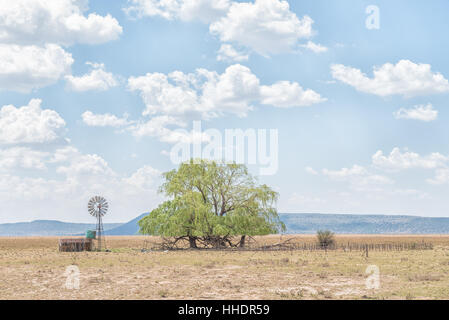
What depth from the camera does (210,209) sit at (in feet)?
177

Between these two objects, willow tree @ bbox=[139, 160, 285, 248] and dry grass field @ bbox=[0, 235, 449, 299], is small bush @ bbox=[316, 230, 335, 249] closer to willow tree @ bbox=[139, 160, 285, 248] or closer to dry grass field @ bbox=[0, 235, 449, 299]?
willow tree @ bbox=[139, 160, 285, 248]

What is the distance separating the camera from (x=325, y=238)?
58.5 meters

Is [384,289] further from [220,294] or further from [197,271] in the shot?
[197,271]

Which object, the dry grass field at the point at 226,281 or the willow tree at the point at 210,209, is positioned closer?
the dry grass field at the point at 226,281

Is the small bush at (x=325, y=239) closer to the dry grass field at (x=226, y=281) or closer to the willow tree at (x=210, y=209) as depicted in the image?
the willow tree at (x=210, y=209)

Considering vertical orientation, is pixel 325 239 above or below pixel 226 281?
below

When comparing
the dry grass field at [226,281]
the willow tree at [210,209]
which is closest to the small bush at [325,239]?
the willow tree at [210,209]

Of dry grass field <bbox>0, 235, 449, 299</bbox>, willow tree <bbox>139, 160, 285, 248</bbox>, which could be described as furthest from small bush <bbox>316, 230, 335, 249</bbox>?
dry grass field <bbox>0, 235, 449, 299</bbox>

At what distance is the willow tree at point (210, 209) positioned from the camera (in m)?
52.2

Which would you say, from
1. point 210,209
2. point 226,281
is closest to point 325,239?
point 210,209

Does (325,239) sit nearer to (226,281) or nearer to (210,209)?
(210,209)

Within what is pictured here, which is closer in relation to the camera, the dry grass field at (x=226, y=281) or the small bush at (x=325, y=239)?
the dry grass field at (x=226, y=281)
